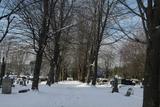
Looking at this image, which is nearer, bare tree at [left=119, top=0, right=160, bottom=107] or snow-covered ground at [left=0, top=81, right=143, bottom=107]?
bare tree at [left=119, top=0, right=160, bottom=107]

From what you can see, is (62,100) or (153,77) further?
(62,100)

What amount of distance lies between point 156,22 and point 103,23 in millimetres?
29630

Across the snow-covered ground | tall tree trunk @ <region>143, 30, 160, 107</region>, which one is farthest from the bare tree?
the snow-covered ground

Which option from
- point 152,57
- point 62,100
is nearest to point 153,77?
point 152,57

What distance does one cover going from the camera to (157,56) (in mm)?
12578

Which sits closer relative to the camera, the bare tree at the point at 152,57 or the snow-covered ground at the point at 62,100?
the bare tree at the point at 152,57

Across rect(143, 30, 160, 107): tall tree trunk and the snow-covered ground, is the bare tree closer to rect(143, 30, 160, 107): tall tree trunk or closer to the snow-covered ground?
rect(143, 30, 160, 107): tall tree trunk

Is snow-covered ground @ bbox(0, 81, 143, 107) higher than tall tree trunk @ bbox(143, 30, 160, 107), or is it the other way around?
tall tree trunk @ bbox(143, 30, 160, 107)

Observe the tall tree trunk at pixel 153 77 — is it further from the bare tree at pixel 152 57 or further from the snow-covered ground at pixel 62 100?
the snow-covered ground at pixel 62 100

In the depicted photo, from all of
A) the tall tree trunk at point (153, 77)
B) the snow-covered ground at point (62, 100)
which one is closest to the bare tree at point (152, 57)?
the tall tree trunk at point (153, 77)

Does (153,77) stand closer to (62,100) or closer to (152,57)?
(152,57)

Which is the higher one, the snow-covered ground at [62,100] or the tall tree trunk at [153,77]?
the tall tree trunk at [153,77]

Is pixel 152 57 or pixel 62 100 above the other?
pixel 152 57

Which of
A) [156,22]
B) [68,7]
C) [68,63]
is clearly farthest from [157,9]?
[68,63]
